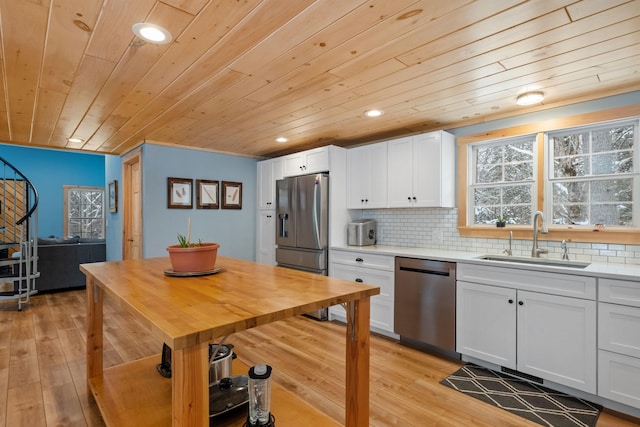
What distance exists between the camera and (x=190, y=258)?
1.78m

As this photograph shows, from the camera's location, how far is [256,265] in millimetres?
2154

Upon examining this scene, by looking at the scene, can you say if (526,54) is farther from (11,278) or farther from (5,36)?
(11,278)

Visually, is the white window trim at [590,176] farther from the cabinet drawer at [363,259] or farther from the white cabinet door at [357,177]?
the white cabinet door at [357,177]

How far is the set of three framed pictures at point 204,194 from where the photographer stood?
14.4 ft

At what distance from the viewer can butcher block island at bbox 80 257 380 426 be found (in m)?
0.94

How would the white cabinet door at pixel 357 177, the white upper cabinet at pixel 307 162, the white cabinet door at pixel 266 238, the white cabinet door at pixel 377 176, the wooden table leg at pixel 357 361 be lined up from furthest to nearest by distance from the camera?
the white cabinet door at pixel 266 238 < the white upper cabinet at pixel 307 162 < the white cabinet door at pixel 357 177 < the white cabinet door at pixel 377 176 < the wooden table leg at pixel 357 361

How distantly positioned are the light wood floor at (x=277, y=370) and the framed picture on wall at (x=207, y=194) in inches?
66.2

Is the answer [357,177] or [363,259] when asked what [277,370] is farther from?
[357,177]

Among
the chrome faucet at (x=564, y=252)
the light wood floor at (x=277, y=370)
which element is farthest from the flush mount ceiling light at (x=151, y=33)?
the chrome faucet at (x=564, y=252)

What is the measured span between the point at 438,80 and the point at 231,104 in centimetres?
166

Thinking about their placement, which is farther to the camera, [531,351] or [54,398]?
→ [531,351]

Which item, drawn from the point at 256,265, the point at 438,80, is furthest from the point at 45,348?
the point at 438,80

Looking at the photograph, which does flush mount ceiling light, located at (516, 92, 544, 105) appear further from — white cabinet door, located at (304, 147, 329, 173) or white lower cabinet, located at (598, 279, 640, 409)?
white cabinet door, located at (304, 147, 329, 173)

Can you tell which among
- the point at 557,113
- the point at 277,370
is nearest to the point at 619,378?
the point at 557,113
